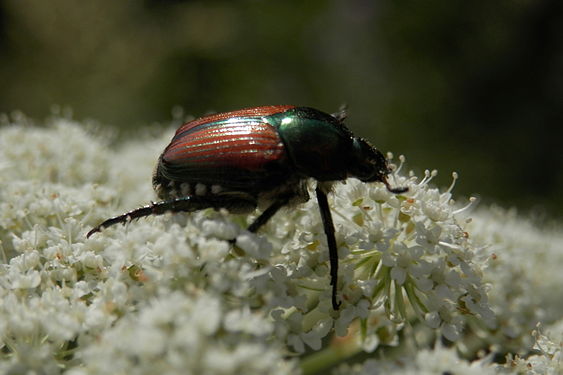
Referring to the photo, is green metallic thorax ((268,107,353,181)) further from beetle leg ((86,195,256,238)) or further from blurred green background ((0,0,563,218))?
blurred green background ((0,0,563,218))

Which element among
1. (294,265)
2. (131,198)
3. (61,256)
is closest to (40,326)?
(61,256)

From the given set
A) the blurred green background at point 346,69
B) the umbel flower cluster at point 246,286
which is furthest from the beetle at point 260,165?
the blurred green background at point 346,69

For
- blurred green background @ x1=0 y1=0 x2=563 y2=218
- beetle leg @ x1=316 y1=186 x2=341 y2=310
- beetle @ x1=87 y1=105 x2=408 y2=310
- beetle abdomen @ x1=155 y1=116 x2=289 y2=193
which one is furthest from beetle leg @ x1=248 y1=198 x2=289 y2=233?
blurred green background @ x1=0 y1=0 x2=563 y2=218

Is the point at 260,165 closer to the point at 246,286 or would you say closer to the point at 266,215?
the point at 266,215

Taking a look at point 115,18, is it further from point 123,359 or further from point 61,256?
point 123,359

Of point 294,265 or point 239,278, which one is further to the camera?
point 294,265

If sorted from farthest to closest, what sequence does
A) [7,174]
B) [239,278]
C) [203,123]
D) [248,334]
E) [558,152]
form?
[558,152]
[7,174]
[203,123]
[239,278]
[248,334]

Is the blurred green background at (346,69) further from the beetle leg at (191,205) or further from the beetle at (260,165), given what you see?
the beetle leg at (191,205)

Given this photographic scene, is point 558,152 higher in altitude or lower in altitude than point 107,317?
higher

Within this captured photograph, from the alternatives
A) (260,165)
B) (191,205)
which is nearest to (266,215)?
(260,165)
